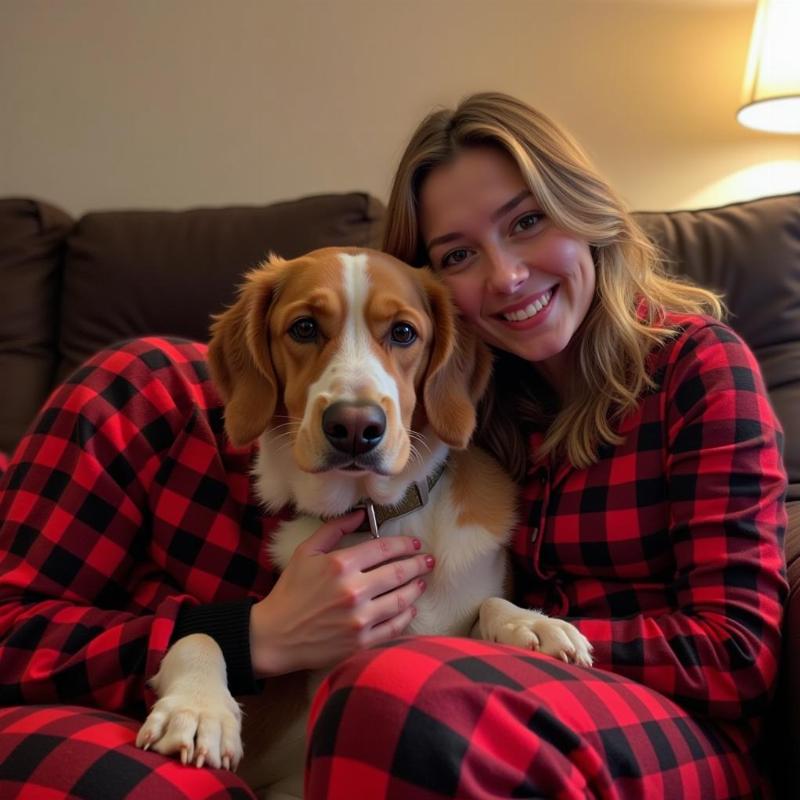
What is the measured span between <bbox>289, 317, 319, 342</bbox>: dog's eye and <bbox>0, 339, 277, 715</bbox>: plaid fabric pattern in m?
0.27

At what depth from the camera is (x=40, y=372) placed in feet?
7.54

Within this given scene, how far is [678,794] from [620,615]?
37 centimetres

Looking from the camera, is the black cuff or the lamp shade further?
the lamp shade

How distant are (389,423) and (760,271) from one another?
116 cm

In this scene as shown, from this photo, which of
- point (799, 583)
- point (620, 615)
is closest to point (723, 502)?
point (799, 583)

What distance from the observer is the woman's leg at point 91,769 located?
1.00 metres

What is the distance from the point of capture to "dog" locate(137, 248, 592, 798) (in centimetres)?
130

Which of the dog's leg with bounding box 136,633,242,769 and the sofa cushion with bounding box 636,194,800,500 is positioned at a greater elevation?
the sofa cushion with bounding box 636,194,800,500

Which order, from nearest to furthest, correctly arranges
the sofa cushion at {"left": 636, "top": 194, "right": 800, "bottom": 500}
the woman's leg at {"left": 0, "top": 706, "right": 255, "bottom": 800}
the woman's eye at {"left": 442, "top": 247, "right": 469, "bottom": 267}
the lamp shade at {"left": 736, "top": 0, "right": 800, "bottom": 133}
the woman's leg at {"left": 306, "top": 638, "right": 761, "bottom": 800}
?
the woman's leg at {"left": 306, "top": 638, "right": 761, "bottom": 800}, the woman's leg at {"left": 0, "top": 706, "right": 255, "bottom": 800}, the woman's eye at {"left": 442, "top": 247, "right": 469, "bottom": 267}, the sofa cushion at {"left": 636, "top": 194, "right": 800, "bottom": 500}, the lamp shade at {"left": 736, "top": 0, "right": 800, "bottom": 133}

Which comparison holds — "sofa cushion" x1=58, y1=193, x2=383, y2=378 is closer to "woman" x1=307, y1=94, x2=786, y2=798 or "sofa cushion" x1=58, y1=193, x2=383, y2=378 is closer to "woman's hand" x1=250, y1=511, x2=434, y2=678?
"woman" x1=307, y1=94, x2=786, y2=798

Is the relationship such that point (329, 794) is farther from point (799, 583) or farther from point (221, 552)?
point (799, 583)

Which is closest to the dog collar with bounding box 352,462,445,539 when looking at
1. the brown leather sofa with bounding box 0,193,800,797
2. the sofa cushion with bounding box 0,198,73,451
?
the brown leather sofa with bounding box 0,193,800,797

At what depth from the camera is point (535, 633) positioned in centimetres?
119

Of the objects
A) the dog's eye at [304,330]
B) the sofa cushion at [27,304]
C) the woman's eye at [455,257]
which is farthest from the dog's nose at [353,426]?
the sofa cushion at [27,304]
